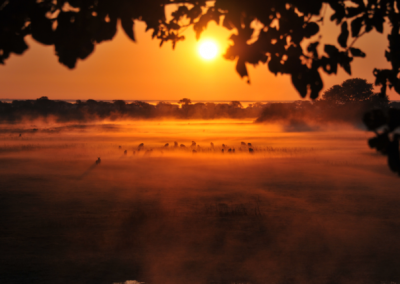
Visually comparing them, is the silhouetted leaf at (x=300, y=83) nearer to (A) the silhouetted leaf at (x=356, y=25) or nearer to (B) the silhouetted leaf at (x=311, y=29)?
(B) the silhouetted leaf at (x=311, y=29)

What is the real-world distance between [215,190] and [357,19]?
408 inches

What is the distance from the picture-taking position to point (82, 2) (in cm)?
289

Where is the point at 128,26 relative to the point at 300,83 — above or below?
above

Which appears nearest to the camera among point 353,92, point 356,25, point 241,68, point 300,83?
point 241,68

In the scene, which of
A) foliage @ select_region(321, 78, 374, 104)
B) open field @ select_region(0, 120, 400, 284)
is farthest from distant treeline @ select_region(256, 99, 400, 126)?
open field @ select_region(0, 120, 400, 284)

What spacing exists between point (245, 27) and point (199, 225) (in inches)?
276

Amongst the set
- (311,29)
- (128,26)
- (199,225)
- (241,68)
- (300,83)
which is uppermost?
(311,29)

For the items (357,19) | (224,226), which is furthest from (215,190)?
(357,19)

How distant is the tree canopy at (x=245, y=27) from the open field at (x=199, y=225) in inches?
174

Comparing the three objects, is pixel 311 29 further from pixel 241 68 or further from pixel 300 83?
pixel 241 68

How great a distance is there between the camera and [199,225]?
9508 mm

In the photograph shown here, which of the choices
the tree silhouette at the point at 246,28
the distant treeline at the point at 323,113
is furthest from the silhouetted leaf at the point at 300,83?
the distant treeline at the point at 323,113

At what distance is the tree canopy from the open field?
442cm

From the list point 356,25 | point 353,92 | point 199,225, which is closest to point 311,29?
point 356,25
